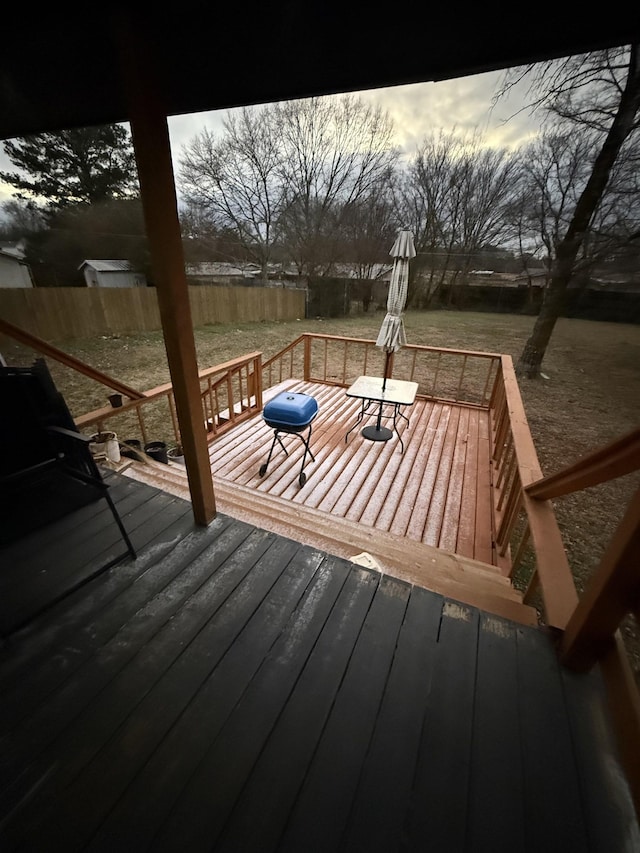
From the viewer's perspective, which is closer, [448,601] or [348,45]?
[348,45]

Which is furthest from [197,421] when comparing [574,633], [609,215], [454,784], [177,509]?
[609,215]

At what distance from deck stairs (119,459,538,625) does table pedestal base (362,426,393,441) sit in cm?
133

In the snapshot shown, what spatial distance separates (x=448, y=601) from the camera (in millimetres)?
1318

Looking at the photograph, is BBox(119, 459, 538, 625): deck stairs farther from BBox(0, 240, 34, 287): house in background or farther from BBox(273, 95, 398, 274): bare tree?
BBox(273, 95, 398, 274): bare tree

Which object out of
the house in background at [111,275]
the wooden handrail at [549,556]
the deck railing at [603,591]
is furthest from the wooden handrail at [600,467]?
the house in background at [111,275]

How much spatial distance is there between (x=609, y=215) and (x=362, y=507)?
2.43 meters

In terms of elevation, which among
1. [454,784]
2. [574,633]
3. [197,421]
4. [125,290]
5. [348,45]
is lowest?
[454,784]

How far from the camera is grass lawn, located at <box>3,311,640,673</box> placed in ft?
9.04

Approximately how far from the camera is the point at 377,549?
1.74 metres

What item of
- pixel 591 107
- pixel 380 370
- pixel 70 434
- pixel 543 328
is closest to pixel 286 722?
pixel 70 434

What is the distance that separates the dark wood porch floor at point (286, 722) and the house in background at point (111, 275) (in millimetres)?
4456

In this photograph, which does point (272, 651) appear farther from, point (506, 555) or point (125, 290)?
point (125, 290)

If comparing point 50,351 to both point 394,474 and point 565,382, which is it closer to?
point 394,474

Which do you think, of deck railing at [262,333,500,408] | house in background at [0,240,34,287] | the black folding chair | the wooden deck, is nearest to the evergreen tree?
house in background at [0,240,34,287]
